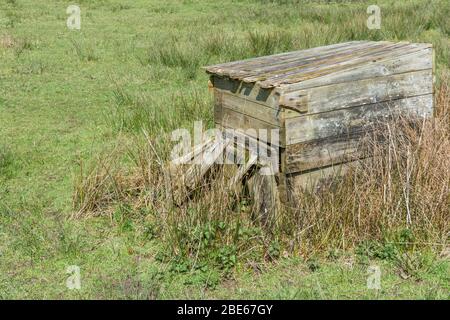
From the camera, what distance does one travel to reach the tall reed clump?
13.3 feet

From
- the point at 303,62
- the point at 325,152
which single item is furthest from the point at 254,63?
the point at 325,152

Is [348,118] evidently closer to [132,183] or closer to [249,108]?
[249,108]

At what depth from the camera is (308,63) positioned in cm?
470

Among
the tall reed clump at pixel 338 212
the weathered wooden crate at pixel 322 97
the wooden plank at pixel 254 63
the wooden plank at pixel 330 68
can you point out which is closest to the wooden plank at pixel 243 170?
the tall reed clump at pixel 338 212

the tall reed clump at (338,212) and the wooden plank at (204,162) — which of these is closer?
the tall reed clump at (338,212)

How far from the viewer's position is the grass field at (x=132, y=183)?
3850 mm

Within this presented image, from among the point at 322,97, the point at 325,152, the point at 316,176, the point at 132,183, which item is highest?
the point at 322,97

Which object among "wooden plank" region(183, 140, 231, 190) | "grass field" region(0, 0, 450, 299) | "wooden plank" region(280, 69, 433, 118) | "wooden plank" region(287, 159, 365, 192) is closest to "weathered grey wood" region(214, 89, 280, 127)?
"wooden plank" region(280, 69, 433, 118)

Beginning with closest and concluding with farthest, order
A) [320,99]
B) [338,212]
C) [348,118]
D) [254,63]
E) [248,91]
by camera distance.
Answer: [338,212] < [320,99] < [348,118] < [248,91] < [254,63]

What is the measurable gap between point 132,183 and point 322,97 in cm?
163

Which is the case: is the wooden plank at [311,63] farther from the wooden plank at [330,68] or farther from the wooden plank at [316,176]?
the wooden plank at [316,176]

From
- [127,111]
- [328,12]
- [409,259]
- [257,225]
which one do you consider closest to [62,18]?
[328,12]

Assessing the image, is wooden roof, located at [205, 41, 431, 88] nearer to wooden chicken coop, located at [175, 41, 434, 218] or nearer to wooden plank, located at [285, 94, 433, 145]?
wooden chicken coop, located at [175, 41, 434, 218]
